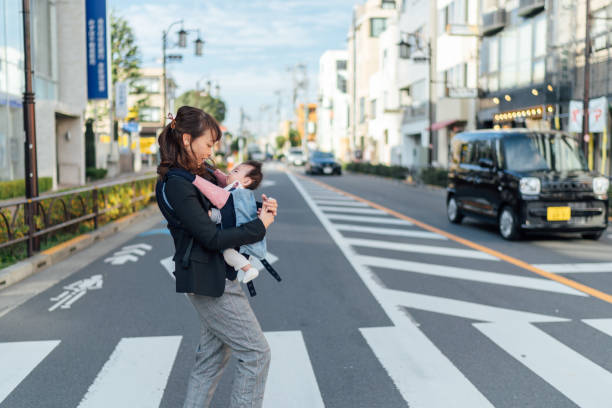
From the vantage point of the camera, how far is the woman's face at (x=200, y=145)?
9.77 feet

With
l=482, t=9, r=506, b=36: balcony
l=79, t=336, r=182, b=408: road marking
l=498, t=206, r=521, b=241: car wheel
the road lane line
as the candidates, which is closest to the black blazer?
l=79, t=336, r=182, b=408: road marking

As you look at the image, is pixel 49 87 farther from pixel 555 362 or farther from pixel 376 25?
pixel 376 25

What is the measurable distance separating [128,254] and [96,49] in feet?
62.1

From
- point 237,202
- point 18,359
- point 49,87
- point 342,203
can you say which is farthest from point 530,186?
point 49,87

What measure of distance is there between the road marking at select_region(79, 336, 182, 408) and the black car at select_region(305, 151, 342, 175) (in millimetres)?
38546

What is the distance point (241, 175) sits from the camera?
3.04m

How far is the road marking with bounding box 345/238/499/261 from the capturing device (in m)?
9.96

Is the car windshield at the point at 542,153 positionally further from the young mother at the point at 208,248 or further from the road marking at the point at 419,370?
the young mother at the point at 208,248

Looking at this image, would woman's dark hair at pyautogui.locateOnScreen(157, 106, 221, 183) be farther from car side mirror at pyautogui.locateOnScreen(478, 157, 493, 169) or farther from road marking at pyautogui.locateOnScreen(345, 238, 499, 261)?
car side mirror at pyautogui.locateOnScreen(478, 157, 493, 169)

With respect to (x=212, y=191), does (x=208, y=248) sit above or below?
below

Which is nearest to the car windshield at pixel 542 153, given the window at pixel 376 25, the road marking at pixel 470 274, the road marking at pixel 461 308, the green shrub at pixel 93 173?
the road marking at pixel 470 274

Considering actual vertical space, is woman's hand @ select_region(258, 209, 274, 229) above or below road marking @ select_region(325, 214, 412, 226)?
above

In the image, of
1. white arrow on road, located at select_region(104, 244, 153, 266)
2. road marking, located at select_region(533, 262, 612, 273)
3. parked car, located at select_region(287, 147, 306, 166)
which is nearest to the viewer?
road marking, located at select_region(533, 262, 612, 273)

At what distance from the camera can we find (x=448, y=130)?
38812 mm
